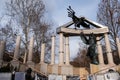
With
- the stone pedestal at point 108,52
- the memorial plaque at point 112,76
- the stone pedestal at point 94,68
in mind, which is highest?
the stone pedestal at point 108,52

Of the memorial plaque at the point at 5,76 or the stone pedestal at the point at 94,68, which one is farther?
the stone pedestal at the point at 94,68

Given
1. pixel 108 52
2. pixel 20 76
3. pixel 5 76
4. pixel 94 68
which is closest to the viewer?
pixel 5 76

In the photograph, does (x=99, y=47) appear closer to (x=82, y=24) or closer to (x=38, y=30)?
(x=82, y=24)

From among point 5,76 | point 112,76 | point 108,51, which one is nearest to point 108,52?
point 108,51

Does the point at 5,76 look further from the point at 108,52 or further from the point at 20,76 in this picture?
the point at 108,52

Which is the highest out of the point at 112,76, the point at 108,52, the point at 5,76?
the point at 108,52

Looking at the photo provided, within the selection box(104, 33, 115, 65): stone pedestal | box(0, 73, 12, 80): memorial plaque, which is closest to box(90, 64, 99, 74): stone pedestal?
box(104, 33, 115, 65): stone pedestal

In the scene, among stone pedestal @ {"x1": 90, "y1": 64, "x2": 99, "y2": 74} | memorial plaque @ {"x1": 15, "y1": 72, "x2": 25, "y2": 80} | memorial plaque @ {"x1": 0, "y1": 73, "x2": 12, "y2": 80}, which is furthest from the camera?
stone pedestal @ {"x1": 90, "y1": 64, "x2": 99, "y2": 74}

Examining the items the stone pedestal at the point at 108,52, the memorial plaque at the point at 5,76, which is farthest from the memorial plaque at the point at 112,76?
the stone pedestal at the point at 108,52

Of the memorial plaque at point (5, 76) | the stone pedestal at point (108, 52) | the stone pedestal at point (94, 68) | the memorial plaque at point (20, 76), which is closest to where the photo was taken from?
the memorial plaque at point (5, 76)

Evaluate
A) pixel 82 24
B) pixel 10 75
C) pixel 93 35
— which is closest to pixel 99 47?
pixel 93 35

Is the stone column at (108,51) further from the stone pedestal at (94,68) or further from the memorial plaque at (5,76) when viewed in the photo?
the memorial plaque at (5,76)

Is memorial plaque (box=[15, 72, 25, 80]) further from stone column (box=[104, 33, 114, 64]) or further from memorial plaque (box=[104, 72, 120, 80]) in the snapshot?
stone column (box=[104, 33, 114, 64])

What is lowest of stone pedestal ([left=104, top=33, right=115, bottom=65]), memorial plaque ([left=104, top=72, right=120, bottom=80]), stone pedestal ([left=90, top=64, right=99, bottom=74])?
memorial plaque ([left=104, top=72, right=120, bottom=80])
